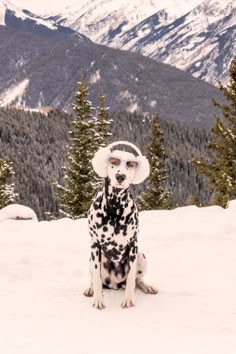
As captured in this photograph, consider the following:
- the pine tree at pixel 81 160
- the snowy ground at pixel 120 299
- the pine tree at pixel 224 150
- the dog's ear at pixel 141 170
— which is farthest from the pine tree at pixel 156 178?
the dog's ear at pixel 141 170

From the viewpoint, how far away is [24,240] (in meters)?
9.26

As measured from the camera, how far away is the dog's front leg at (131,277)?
5.85 meters

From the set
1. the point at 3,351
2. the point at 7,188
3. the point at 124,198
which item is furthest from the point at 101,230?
the point at 7,188

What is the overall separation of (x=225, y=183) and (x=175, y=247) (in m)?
13.5

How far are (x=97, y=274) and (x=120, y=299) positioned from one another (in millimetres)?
576

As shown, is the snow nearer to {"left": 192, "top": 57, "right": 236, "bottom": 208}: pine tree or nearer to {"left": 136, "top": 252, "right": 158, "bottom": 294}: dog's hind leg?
{"left": 136, "top": 252, "right": 158, "bottom": 294}: dog's hind leg

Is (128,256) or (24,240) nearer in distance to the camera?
(128,256)

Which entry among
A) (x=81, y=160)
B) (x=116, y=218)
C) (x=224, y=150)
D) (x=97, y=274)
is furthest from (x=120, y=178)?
(x=81, y=160)

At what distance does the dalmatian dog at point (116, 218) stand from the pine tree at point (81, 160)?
25488 millimetres

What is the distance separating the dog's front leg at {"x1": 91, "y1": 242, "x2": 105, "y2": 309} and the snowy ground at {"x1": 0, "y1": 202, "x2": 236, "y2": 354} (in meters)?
0.12

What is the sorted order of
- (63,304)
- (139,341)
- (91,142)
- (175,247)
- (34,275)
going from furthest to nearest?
(91,142) < (175,247) < (34,275) < (63,304) < (139,341)

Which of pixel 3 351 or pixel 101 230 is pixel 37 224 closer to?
pixel 101 230

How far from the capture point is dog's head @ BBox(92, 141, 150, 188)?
5406mm

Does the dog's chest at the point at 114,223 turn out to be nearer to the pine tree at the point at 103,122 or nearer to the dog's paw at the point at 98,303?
the dog's paw at the point at 98,303
